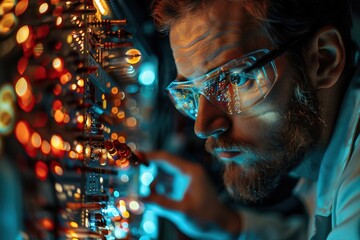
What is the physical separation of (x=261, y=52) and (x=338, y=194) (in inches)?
13.0

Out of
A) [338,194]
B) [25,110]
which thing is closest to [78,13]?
[25,110]

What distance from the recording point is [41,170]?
1.89 ft

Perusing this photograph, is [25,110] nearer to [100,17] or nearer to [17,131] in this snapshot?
[17,131]

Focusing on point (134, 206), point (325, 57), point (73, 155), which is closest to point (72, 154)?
point (73, 155)

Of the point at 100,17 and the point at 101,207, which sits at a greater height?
the point at 100,17

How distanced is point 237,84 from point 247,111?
71 mm

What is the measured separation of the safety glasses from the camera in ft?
2.64

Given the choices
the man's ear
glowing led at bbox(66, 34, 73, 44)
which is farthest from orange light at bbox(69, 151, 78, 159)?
the man's ear

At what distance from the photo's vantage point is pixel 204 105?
0.86 m

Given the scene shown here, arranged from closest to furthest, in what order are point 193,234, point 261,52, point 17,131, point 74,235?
point 17,131 < point 74,235 < point 261,52 < point 193,234

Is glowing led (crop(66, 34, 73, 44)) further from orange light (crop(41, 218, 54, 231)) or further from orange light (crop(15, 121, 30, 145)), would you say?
orange light (crop(41, 218, 54, 231))

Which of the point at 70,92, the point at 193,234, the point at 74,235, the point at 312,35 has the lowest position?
the point at 193,234

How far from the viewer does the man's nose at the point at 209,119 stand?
85 cm

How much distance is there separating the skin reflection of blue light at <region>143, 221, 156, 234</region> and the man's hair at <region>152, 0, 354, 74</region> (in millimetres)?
503
